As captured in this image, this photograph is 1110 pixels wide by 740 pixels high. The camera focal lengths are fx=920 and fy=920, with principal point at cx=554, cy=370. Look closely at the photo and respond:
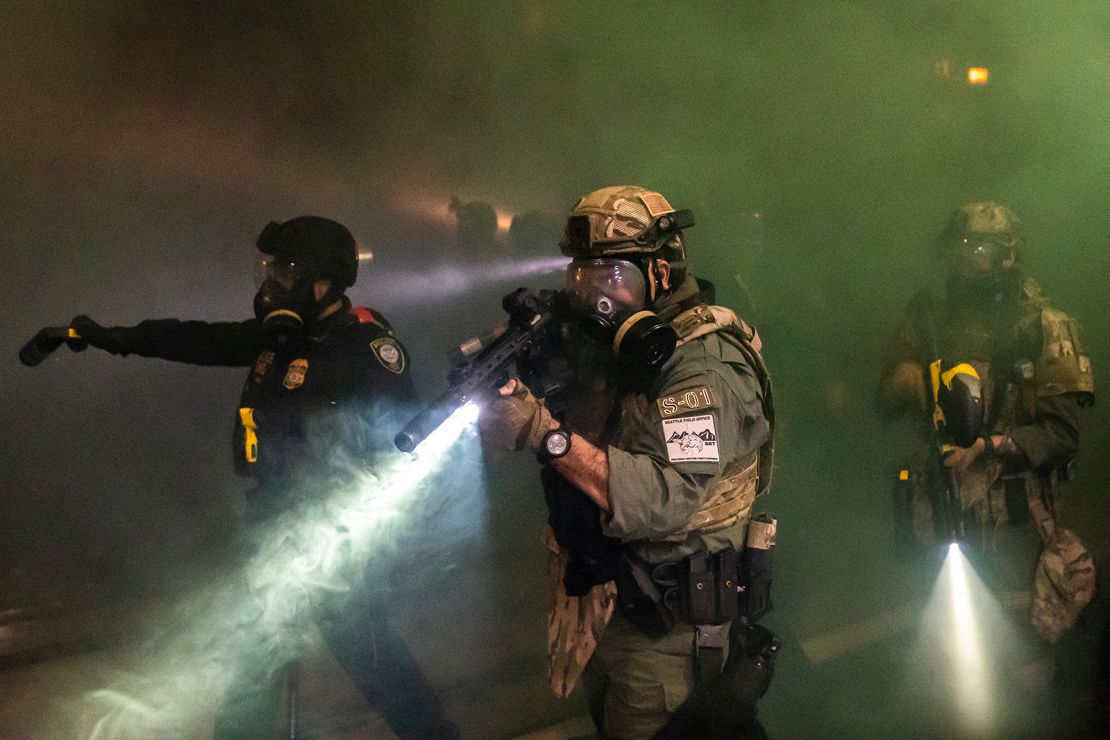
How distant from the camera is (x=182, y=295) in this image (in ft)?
13.5

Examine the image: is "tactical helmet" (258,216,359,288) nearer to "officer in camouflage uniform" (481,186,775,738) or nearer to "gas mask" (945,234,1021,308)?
"officer in camouflage uniform" (481,186,775,738)

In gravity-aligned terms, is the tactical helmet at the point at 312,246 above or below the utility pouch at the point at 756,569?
Result: above

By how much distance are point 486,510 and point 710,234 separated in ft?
5.95

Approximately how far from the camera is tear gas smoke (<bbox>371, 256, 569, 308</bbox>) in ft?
14.8

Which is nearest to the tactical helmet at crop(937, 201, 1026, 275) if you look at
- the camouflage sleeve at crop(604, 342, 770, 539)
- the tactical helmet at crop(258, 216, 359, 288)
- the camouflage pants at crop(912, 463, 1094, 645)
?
the camouflage pants at crop(912, 463, 1094, 645)

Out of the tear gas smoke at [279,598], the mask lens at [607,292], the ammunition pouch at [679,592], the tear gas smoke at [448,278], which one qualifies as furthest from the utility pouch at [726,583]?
the tear gas smoke at [448,278]

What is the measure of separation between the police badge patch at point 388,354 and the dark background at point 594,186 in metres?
1.58

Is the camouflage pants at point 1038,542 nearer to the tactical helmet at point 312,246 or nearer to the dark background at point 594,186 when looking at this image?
the dark background at point 594,186

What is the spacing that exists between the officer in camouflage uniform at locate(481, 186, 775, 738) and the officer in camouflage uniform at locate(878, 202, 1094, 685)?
1444mm

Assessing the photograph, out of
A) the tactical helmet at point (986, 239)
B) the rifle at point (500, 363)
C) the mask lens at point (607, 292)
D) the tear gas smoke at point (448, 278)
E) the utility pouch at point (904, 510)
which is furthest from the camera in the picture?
the tear gas smoke at point (448, 278)

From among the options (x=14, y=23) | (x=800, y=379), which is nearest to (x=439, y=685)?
(x=800, y=379)

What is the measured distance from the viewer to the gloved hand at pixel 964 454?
3.23 metres

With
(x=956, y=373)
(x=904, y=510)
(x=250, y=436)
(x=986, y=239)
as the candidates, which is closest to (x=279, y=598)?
(x=250, y=436)

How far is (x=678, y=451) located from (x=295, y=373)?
139 centimetres
